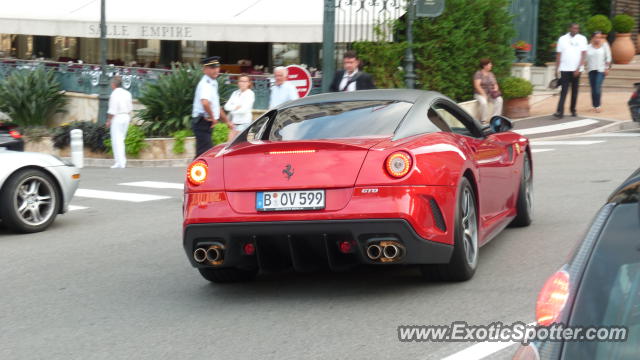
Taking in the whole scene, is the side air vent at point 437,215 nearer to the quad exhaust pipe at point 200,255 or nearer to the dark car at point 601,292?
the quad exhaust pipe at point 200,255

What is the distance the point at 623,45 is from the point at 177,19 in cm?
1573

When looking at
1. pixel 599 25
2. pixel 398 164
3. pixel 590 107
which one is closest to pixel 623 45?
pixel 599 25

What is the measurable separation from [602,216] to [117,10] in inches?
921

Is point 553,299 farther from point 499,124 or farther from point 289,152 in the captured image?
point 499,124

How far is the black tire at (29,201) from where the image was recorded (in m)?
10.6

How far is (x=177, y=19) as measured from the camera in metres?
24.2

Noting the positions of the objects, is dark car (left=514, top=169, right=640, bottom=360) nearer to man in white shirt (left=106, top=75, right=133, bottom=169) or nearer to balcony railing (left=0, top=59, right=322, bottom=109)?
man in white shirt (left=106, top=75, right=133, bottom=169)

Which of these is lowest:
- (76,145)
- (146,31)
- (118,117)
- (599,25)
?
(76,145)

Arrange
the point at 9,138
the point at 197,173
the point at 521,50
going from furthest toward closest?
the point at 521,50 < the point at 9,138 < the point at 197,173

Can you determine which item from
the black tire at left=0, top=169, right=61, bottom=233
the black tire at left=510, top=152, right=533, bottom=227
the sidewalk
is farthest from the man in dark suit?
the sidewalk

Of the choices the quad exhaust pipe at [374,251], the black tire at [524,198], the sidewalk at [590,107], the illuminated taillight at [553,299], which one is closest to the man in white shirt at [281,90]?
the black tire at [524,198]

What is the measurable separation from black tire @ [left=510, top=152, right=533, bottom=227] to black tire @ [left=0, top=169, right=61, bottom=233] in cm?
464

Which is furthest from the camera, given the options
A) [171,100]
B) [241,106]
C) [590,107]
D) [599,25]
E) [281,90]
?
[599,25]

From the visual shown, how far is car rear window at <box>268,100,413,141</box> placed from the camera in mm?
7285
